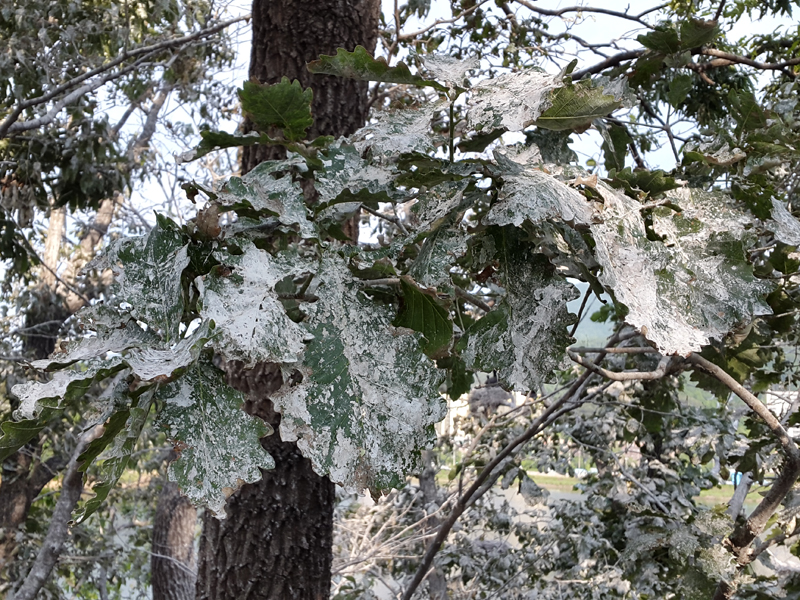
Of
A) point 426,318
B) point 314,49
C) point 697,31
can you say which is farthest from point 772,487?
point 314,49

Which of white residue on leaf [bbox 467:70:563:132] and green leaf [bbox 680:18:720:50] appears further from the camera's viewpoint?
green leaf [bbox 680:18:720:50]

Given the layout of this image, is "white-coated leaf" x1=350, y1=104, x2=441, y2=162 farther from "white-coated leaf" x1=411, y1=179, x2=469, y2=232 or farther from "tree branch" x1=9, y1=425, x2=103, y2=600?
"tree branch" x1=9, y1=425, x2=103, y2=600

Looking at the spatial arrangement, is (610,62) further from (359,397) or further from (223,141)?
(359,397)

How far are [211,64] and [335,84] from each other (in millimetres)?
3785

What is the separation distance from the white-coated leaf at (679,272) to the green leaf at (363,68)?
0.19 metres

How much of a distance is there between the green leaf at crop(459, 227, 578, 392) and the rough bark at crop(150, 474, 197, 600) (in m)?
3.85

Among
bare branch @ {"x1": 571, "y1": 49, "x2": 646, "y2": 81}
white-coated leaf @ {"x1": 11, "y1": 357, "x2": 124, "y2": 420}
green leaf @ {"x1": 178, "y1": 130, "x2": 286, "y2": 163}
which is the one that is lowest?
white-coated leaf @ {"x1": 11, "y1": 357, "x2": 124, "y2": 420}

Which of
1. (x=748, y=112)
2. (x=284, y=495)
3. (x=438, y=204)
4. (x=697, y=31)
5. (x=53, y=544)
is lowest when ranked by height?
(x=53, y=544)

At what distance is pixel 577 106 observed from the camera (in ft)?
1.62

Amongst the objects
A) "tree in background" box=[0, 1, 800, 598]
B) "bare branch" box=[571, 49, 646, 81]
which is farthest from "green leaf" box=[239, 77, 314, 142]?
"bare branch" box=[571, 49, 646, 81]

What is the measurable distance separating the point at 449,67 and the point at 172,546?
4238 millimetres

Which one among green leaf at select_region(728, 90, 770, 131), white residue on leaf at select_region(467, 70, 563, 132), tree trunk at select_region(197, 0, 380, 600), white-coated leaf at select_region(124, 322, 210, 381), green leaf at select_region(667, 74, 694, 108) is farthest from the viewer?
tree trunk at select_region(197, 0, 380, 600)

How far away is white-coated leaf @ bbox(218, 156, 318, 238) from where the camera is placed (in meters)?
0.47

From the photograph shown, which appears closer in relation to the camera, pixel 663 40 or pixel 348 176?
pixel 348 176
